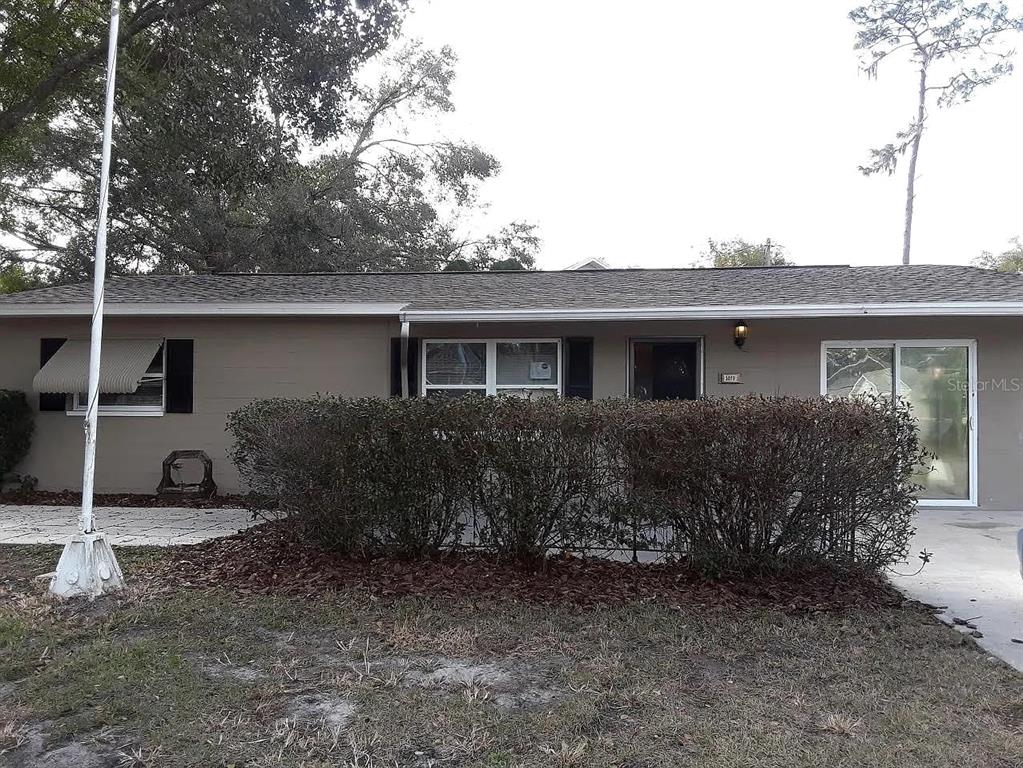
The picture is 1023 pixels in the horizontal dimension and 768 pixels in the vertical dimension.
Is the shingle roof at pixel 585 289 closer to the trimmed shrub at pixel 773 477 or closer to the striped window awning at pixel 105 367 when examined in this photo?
the striped window awning at pixel 105 367

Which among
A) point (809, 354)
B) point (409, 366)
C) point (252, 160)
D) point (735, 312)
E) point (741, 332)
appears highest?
point (252, 160)

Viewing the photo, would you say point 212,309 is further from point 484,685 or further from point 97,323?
point 484,685

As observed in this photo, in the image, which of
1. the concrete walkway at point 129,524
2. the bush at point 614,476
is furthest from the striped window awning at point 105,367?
the bush at point 614,476

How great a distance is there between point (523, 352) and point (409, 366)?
1528mm

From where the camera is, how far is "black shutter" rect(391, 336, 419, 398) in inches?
348

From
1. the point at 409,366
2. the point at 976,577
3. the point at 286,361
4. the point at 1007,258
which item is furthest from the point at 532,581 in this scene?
the point at 1007,258

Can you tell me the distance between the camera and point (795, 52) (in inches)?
A: 603

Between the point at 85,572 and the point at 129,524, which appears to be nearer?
the point at 85,572

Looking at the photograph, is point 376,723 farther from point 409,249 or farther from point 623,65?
point 409,249

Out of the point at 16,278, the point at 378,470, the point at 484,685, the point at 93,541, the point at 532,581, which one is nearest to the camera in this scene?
the point at 484,685

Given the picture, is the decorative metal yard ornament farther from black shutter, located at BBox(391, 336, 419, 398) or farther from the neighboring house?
black shutter, located at BBox(391, 336, 419, 398)

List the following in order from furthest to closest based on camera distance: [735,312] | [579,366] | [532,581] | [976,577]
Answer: [579,366] < [735,312] < [976,577] < [532,581]

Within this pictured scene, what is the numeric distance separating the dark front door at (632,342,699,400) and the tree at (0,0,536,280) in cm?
554

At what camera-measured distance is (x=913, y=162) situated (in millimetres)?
23828
